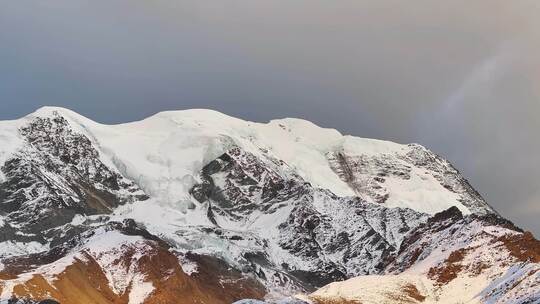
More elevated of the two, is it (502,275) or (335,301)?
(502,275)

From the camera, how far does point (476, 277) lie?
174 metres

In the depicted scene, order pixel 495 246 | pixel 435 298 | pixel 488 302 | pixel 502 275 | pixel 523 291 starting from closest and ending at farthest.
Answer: pixel 523 291 → pixel 488 302 → pixel 502 275 → pixel 435 298 → pixel 495 246

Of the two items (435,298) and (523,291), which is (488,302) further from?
(435,298)

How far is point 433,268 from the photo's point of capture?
19225 centimetres

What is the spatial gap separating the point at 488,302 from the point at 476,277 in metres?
28.4

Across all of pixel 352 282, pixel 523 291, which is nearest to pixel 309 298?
pixel 352 282

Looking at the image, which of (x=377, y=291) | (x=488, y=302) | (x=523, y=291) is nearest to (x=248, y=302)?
(x=377, y=291)

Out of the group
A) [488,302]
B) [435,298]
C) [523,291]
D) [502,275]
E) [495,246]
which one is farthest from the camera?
[495,246]

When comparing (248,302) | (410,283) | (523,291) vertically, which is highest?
(523,291)

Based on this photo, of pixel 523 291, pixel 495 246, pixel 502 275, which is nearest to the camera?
pixel 523 291

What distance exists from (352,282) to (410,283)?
520 inches

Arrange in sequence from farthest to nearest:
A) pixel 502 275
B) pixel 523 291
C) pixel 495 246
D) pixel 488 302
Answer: pixel 495 246, pixel 502 275, pixel 488 302, pixel 523 291

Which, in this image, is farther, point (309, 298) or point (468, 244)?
point (468, 244)

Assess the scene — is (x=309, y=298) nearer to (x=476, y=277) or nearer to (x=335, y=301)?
(x=335, y=301)
